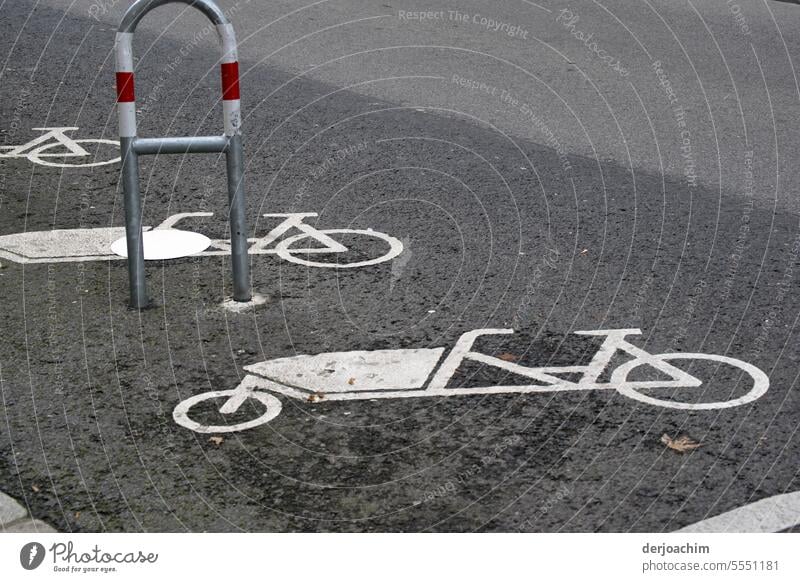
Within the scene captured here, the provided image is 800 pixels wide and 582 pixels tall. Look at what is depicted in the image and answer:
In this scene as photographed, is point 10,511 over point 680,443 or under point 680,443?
under

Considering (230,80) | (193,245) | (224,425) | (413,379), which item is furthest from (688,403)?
(193,245)

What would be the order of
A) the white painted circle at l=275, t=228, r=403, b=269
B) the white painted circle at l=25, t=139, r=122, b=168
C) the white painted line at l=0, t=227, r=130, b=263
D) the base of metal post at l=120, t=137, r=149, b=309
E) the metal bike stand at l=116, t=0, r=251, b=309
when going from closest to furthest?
the metal bike stand at l=116, t=0, r=251, b=309 → the base of metal post at l=120, t=137, r=149, b=309 → the white painted circle at l=275, t=228, r=403, b=269 → the white painted line at l=0, t=227, r=130, b=263 → the white painted circle at l=25, t=139, r=122, b=168

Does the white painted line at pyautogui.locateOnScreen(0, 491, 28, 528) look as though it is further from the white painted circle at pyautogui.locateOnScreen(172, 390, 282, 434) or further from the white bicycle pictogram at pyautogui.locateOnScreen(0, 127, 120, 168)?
the white bicycle pictogram at pyautogui.locateOnScreen(0, 127, 120, 168)

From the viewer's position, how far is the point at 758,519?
10.9 feet

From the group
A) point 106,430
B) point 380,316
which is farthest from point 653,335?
point 106,430

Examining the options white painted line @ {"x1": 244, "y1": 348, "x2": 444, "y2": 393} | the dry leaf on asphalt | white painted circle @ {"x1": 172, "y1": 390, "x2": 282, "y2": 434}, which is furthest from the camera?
white painted line @ {"x1": 244, "y1": 348, "x2": 444, "y2": 393}

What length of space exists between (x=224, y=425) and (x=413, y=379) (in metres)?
0.66

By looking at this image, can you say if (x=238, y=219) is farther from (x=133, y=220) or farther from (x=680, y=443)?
(x=680, y=443)

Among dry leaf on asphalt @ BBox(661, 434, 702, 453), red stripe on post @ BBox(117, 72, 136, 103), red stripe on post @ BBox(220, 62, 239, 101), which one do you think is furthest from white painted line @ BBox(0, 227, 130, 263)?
dry leaf on asphalt @ BBox(661, 434, 702, 453)

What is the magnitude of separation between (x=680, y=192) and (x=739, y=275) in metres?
1.27

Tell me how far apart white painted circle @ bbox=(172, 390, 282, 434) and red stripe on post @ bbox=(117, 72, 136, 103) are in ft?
3.98

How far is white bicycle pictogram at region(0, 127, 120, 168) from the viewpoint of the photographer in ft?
23.4
